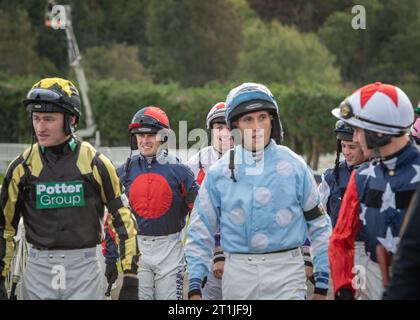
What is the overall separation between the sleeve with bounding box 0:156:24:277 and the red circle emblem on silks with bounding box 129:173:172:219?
8.34 ft

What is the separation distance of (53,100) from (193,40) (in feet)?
177

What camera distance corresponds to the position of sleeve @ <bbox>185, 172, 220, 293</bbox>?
577 centimetres

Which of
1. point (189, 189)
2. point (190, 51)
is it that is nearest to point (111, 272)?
point (189, 189)

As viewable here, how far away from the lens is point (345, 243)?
5.20 metres

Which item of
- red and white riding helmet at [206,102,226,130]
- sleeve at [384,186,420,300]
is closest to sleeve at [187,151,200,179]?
red and white riding helmet at [206,102,226,130]

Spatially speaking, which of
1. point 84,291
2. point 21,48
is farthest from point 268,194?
point 21,48

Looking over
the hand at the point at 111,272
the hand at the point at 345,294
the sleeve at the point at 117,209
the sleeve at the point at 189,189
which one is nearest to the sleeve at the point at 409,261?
the hand at the point at 345,294

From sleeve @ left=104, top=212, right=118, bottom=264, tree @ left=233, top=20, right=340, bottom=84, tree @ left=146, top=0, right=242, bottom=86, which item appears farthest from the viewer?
tree @ left=146, top=0, right=242, bottom=86

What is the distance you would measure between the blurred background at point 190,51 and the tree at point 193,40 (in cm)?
6

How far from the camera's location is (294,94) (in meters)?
33.7

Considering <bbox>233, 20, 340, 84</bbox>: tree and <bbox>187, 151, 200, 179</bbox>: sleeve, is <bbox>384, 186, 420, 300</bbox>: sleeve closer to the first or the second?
<bbox>187, 151, 200, 179</bbox>: sleeve

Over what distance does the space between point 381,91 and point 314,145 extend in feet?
91.1

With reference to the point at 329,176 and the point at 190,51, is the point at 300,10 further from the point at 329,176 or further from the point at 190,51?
the point at 329,176

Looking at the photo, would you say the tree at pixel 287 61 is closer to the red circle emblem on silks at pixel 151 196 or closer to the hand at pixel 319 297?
the red circle emblem on silks at pixel 151 196
